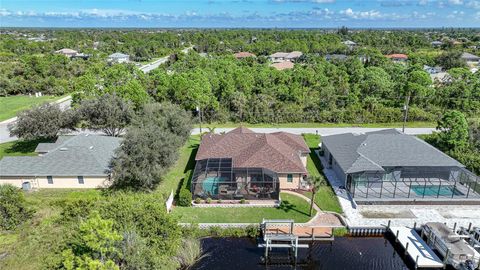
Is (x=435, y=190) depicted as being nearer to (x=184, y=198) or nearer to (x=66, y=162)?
(x=184, y=198)

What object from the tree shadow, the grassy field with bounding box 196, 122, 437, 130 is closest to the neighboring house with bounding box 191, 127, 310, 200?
the grassy field with bounding box 196, 122, 437, 130

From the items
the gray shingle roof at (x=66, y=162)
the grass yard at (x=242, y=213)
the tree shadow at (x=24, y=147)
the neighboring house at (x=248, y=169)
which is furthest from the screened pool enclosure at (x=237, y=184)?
the tree shadow at (x=24, y=147)

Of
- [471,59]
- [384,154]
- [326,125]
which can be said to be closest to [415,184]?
[384,154]

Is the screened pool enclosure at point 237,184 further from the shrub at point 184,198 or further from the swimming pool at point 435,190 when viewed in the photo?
the swimming pool at point 435,190

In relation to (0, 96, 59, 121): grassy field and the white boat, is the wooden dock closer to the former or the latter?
the white boat

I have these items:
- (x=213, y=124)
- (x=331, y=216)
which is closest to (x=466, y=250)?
(x=331, y=216)

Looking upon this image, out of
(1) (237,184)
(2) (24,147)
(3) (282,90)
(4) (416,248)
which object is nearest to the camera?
(4) (416,248)
